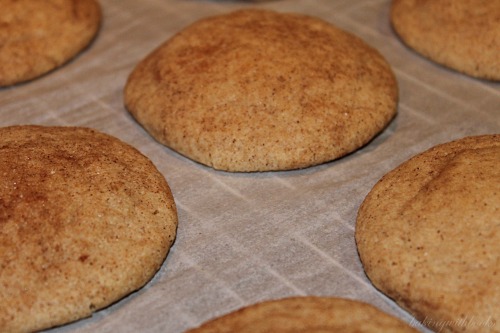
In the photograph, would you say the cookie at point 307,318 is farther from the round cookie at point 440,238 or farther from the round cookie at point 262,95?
the round cookie at point 262,95

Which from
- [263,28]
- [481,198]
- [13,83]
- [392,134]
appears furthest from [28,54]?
[481,198]

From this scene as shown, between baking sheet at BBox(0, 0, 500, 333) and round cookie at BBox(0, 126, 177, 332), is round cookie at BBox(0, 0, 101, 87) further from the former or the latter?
round cookie at BBox(0, 126, 177, 332)

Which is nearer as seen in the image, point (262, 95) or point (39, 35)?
point (262, 95)

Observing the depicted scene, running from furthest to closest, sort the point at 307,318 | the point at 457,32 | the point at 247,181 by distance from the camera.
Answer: the point at 457,32 → the point at 247,181 → the point at 307,318

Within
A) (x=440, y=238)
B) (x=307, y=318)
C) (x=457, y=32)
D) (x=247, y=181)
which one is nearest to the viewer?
(x=307, y=318)

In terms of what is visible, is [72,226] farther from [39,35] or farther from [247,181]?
[39,35]

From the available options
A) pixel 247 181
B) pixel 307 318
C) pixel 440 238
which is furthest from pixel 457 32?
pixel 307 318

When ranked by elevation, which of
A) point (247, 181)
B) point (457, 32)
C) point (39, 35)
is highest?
point (457, 32)
